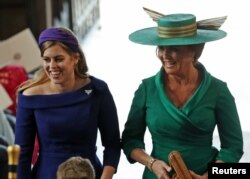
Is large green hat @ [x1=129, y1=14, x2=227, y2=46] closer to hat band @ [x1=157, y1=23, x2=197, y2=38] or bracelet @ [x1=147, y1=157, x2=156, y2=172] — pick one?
hat band @ [x1=157, y1=23, x2=197, y2=38]

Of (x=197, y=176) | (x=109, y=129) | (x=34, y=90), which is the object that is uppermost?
(x=34, y=90)

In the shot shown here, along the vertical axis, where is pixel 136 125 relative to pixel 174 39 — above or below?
below

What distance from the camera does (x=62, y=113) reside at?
5.18 ft

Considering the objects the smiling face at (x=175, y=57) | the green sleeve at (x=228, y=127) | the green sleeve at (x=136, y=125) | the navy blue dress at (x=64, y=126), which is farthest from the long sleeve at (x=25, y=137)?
the green sleeve at (x=228, y=127)

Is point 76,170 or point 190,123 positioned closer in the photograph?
point 76,170

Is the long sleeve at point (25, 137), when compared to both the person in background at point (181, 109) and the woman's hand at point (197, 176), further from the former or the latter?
the woman's hand at point (197, 176)

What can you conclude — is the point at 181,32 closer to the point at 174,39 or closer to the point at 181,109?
the point at 174,39

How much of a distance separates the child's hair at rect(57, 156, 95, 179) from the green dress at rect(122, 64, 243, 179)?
0.23 m

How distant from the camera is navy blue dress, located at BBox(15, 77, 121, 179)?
1.58m

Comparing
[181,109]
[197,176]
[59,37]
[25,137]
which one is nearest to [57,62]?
[59,37]

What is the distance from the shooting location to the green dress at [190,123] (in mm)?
1585

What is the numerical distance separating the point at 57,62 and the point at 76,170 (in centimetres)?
28

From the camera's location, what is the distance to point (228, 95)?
5.28 ft

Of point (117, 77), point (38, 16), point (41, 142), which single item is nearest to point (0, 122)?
point (41, 142)
